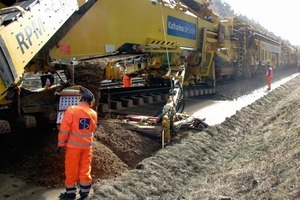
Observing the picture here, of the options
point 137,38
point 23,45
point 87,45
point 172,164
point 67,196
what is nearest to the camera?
point 23,45

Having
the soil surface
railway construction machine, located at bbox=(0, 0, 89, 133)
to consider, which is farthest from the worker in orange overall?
railway construction machine, located at bbox=(0, 0, 89, 133)

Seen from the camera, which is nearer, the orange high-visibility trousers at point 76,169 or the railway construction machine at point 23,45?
the railway construction machine at point 23,45

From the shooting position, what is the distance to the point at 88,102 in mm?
4402

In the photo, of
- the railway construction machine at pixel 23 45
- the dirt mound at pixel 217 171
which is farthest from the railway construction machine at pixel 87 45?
the dirt mound at pixel 217 171

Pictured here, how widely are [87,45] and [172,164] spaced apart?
2.68 meters

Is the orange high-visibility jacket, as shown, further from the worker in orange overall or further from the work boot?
the work boot

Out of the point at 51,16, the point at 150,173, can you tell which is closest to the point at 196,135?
the point at 150,173

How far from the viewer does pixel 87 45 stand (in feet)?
21.5

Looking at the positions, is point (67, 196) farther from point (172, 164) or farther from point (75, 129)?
point (172, 164)

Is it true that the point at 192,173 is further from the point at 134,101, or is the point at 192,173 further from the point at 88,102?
the point at 134,101

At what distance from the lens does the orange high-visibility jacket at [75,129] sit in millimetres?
4195

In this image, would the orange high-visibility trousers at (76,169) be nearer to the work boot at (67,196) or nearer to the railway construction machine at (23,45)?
the work boot at (67,196)

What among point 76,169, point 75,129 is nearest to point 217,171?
point 76,169

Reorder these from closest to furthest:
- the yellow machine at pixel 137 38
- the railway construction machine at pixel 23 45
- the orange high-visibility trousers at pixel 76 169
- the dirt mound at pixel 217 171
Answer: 1. the railway construction machine at pixel 23 45
2. the dirt mound at pixel 217 171
3. the orange high-visibility trousers at pixel 76 169
4. the yellow machine at pixel 137 38
